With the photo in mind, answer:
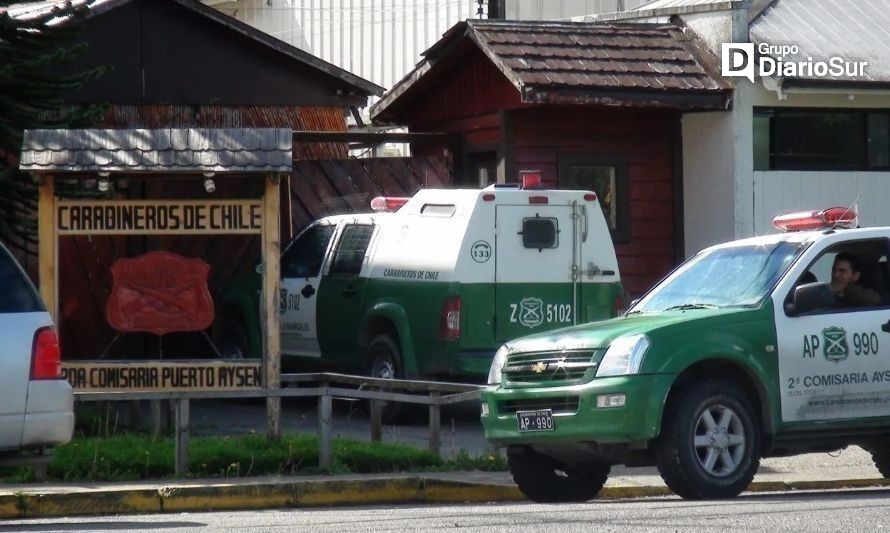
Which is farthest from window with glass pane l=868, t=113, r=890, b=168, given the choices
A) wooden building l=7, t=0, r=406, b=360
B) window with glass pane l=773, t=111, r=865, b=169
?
wooden building l=7, t=0, r=406, b=360

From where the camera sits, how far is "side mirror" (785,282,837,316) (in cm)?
1077

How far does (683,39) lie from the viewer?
19.4 meters

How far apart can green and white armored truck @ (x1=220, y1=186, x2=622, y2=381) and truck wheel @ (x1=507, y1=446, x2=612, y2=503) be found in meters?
3.38

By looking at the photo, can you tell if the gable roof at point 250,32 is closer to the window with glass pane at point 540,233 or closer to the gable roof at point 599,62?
the gable roof at point 599,62

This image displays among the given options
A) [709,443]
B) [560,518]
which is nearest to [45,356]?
[560,518]

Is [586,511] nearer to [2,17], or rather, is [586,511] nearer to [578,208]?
[578,208]

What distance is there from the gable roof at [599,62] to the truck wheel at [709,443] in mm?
7412

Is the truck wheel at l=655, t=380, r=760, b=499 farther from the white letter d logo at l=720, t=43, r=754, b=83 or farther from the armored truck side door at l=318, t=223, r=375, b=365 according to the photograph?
the white letter d logo at l=720, t=43, r=754, b=83

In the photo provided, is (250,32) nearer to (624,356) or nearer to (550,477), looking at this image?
(550,477)

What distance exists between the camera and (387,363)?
1552 cm

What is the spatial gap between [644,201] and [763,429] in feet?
29.4

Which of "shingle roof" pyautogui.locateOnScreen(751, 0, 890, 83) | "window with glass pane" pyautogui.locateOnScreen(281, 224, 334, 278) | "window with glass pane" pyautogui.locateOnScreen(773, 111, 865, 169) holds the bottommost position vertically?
"window with glass pane" pyautogui.locateOnScreen(281, 224, 334, 278)

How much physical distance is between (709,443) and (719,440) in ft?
0.27

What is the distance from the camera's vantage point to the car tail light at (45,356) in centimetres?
990
